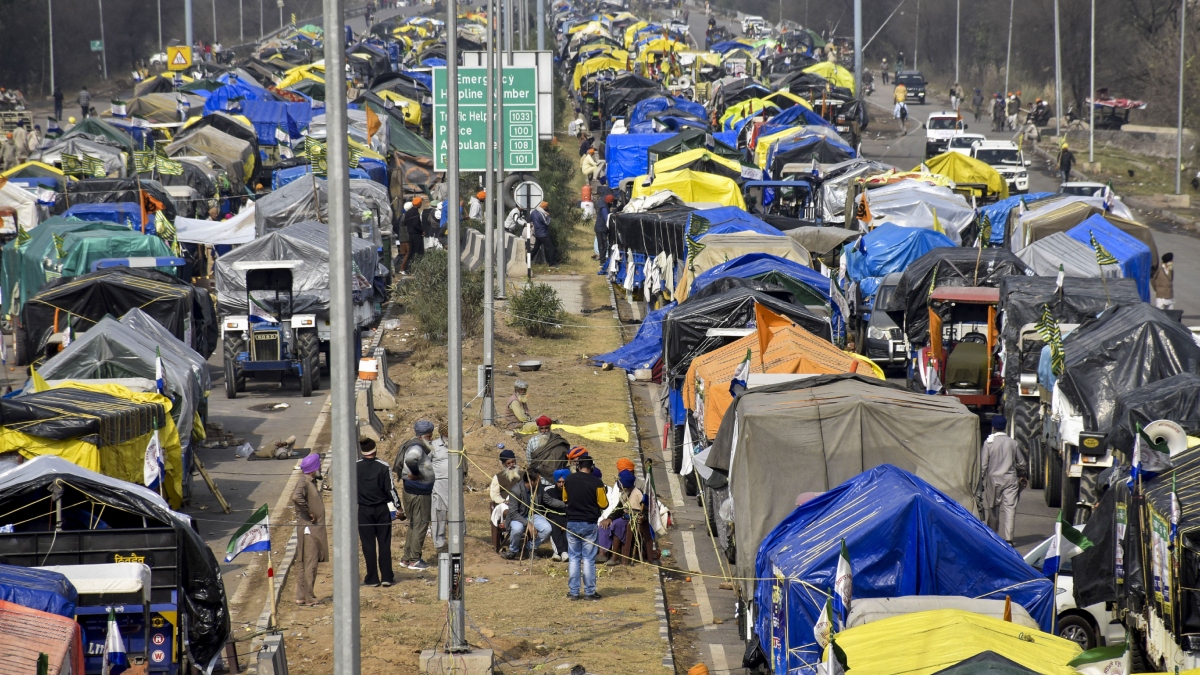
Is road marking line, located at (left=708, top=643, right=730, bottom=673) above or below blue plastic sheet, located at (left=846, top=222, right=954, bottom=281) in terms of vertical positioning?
below

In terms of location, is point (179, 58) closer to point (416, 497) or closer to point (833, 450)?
point (416, 497)

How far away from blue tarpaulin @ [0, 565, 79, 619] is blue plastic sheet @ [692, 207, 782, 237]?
1728 cm

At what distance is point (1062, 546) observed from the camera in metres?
12.1

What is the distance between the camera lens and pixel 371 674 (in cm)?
1233

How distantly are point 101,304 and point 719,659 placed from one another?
1318 centimetres

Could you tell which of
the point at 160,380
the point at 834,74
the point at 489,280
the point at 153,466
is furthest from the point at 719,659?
the point at 834,74

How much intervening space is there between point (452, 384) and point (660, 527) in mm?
3347

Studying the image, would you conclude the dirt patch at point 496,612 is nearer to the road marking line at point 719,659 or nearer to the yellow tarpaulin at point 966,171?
the road marking line at point 719,659

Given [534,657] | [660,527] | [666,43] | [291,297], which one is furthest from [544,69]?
[666,43]

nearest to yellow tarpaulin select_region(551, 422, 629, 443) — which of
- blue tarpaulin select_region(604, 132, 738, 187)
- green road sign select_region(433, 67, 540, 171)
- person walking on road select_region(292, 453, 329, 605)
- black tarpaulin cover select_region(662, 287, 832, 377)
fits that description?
black tarpaulin cover select_region(662, 287, 832, 377)

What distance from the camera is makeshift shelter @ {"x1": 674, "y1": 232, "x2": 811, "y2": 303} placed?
25.3m

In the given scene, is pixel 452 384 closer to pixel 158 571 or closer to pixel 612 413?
pixel 158 571

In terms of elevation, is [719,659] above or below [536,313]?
below

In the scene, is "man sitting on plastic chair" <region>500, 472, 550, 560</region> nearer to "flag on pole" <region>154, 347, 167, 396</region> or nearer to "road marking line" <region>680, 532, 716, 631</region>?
"road marking line" <region>680, 532, 716, 631</region>
